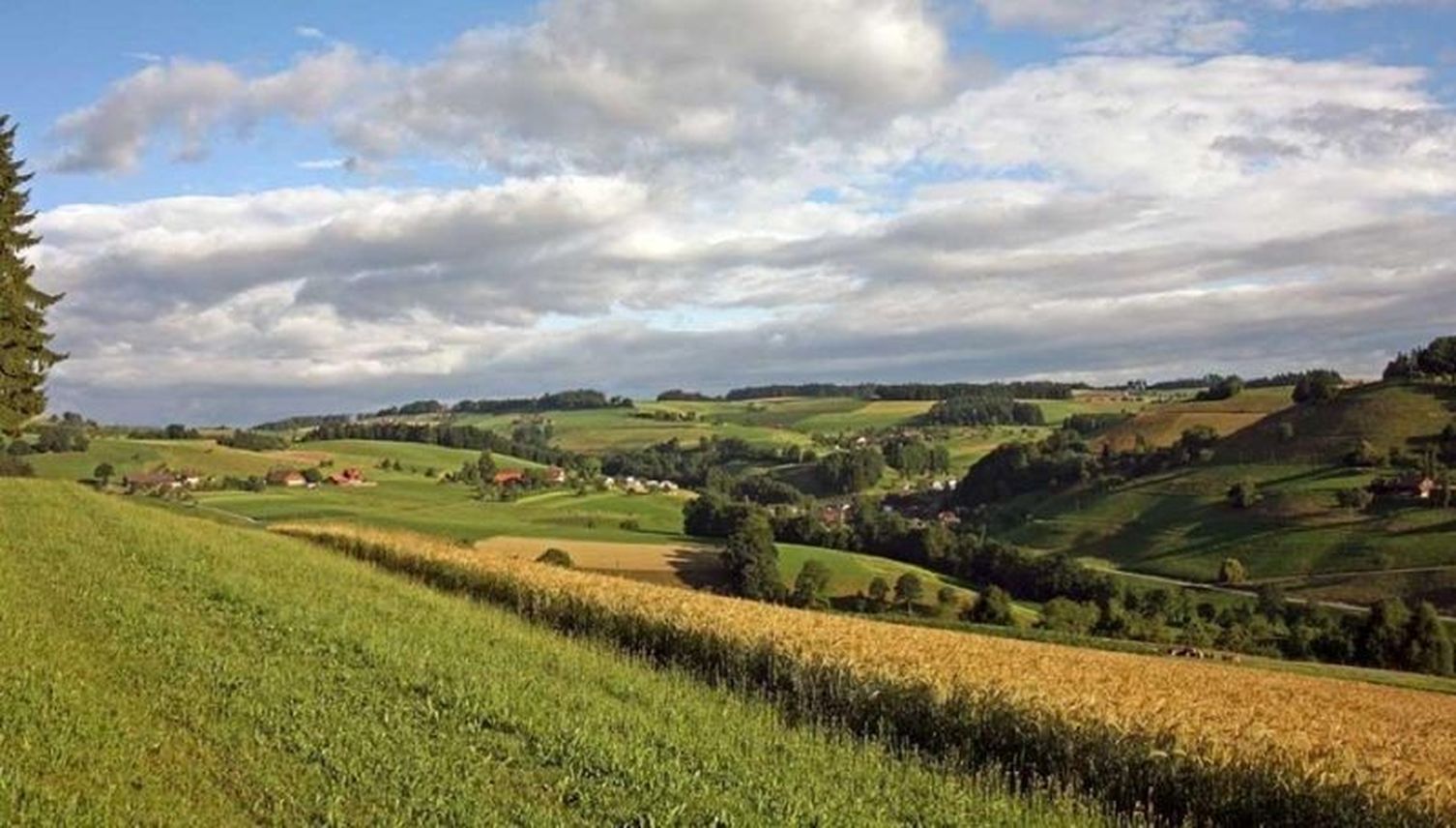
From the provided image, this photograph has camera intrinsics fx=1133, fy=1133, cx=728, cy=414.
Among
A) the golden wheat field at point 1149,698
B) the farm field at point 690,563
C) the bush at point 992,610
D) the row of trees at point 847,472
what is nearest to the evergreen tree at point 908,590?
the farm field at point 690,563

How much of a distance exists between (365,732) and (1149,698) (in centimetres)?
1153

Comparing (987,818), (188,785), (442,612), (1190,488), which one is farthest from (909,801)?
(1190,488)

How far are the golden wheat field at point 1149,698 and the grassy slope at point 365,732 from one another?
2.51 meters

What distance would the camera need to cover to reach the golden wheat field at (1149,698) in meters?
13.2

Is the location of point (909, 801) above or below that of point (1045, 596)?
above

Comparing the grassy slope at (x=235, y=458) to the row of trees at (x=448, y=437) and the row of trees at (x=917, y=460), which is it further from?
the row of trees at (x=917, y=460)

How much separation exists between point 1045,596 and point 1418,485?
48547 millimetres

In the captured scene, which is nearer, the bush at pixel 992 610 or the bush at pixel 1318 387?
the bush at pixel 992 610

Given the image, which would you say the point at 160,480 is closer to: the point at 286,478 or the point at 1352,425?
the point at 286,478

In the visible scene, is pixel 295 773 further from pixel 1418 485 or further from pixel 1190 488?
pixel 1190 488

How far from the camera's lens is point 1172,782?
44.3 feet

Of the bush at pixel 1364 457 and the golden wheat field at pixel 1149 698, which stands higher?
the golden wheat field at pixel 1149 698

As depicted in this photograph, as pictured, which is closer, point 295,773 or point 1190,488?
point 295,773

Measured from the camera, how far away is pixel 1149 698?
17.3 metres
